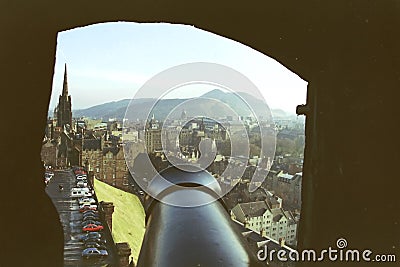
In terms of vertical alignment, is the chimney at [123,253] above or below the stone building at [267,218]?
below

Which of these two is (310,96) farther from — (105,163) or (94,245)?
(94,245)

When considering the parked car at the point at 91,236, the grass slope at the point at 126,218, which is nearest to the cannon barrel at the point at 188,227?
the grass slope at the point at 126,218

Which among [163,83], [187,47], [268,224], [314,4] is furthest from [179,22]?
[268,224]

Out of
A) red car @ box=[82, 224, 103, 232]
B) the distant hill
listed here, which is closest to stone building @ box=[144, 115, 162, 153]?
the distant hill

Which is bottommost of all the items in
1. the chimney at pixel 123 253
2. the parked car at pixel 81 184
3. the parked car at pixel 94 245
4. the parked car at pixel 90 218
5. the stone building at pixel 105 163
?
the chimney at pixel 123 253

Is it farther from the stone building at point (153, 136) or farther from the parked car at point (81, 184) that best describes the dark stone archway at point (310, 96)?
the stone building at point (153, 136)

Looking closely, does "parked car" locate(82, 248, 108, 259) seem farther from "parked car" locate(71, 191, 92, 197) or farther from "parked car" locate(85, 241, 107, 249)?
"parked car" locate(71, 191, 92, 197)

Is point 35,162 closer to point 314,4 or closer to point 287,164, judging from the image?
point 287,164

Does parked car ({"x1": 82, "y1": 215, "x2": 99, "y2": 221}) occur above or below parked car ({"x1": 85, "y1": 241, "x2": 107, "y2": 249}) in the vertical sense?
above
